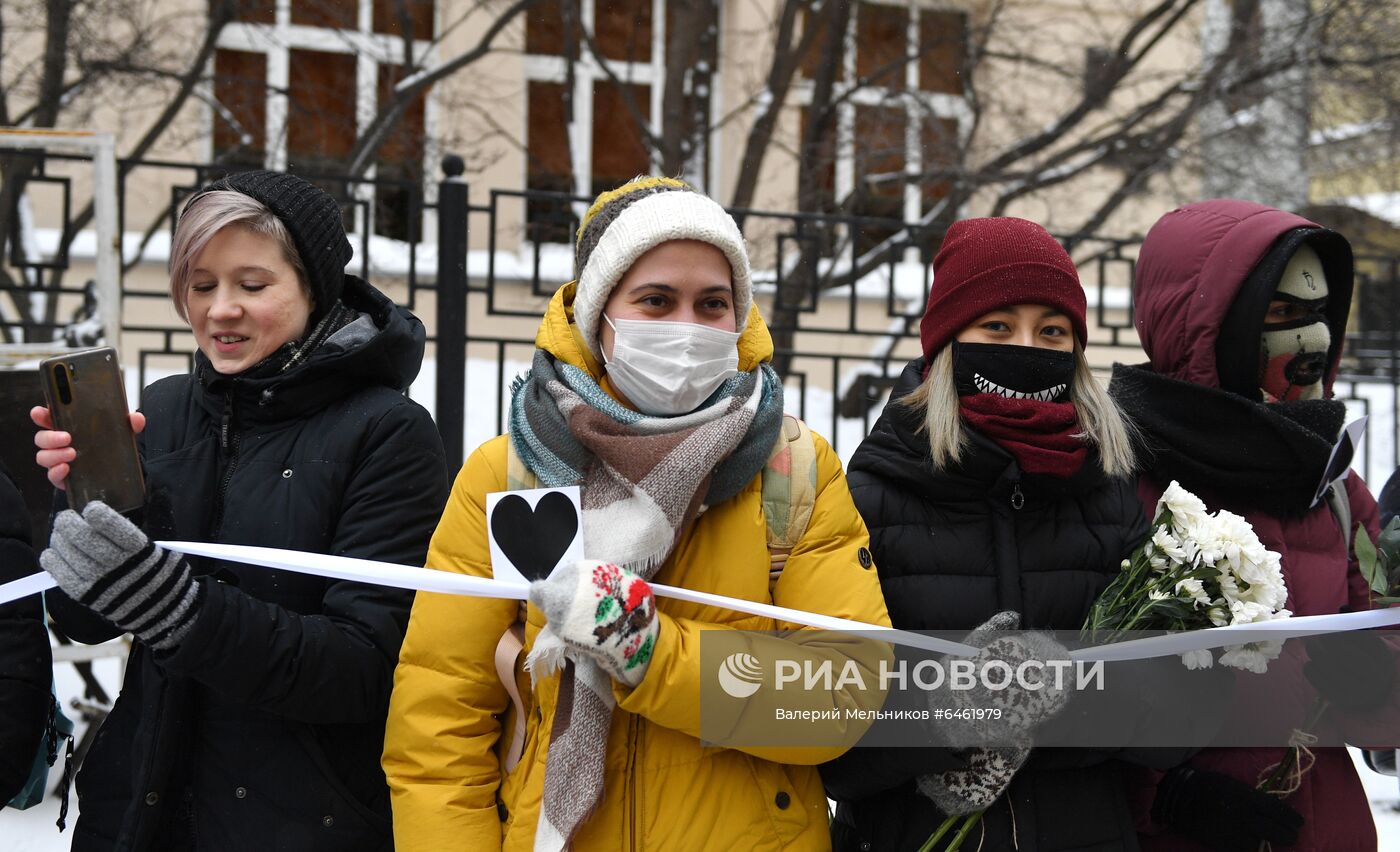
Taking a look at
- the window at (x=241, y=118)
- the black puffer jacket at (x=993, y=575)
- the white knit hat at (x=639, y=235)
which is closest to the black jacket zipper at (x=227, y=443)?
the white knit hat at (x=639, y=235)

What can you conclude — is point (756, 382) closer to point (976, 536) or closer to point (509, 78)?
point (976, 536)

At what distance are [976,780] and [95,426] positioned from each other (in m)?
1.65

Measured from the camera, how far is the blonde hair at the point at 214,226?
2340 millimetres

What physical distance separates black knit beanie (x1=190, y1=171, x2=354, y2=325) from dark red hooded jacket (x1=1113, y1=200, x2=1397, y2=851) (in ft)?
5.80

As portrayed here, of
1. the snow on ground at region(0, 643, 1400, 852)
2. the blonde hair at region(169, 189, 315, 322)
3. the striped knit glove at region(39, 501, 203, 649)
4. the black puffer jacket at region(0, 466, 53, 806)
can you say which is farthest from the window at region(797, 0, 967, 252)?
the striped knit glove at region(39, 501, 203, 649)

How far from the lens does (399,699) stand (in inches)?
→ 83.7

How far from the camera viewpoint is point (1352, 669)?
259cm

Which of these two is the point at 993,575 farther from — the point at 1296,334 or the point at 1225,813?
the point at 1296,334

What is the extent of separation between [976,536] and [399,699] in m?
1.10

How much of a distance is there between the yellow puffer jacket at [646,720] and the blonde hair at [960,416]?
273 millimetres

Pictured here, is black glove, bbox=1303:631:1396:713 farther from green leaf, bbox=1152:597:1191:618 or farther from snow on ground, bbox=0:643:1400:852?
snow on ground, bbox=0:643:1400:852

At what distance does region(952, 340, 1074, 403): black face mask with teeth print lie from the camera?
2400mm

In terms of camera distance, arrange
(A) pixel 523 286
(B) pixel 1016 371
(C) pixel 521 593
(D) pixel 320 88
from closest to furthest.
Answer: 1. (C) pixel 521 593
2. (B) pixel 1016 371
3. (A) pixel 523 286
4. (D) pixel 320 88

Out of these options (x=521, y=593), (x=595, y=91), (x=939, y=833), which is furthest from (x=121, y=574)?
(x=595, y=91)
